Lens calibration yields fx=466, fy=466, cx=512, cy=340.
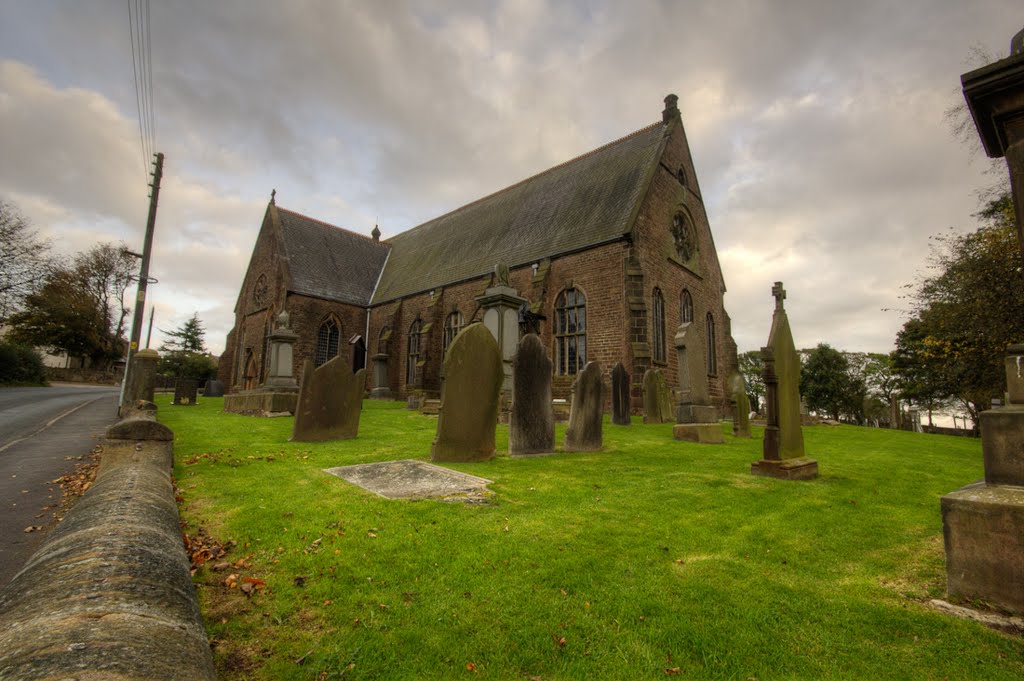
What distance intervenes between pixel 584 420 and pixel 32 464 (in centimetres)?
743

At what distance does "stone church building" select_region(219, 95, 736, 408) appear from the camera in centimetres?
1666

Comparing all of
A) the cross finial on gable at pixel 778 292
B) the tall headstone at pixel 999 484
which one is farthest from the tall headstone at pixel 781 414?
the tall headstone at pixel 999 484

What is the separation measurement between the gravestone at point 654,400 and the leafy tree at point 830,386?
109ft

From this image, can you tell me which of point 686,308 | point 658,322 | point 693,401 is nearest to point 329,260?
point 658,322

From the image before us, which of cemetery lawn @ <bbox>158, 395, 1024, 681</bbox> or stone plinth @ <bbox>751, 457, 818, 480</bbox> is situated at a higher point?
stone plinth @ <bbox>751, 457, 818, 480</bbox>

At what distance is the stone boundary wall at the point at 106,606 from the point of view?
1.20 m

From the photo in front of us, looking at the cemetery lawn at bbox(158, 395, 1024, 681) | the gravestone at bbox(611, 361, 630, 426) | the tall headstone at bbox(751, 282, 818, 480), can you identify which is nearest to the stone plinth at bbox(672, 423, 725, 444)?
the gravestone at bbox(611, 361, 630, 426)

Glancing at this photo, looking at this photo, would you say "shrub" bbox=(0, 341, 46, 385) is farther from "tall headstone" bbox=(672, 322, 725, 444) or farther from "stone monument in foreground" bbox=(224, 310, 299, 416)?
"tall headstone" bbox=(672, 322, 725, 444)

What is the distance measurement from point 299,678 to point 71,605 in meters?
0.85

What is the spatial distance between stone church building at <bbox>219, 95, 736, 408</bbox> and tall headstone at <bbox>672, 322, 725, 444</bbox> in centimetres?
221

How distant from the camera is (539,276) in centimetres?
1811

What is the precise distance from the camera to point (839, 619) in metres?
2.43

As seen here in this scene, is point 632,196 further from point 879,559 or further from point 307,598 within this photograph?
point 307,598

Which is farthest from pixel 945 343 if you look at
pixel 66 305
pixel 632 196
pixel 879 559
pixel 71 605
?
pixel 66 305
